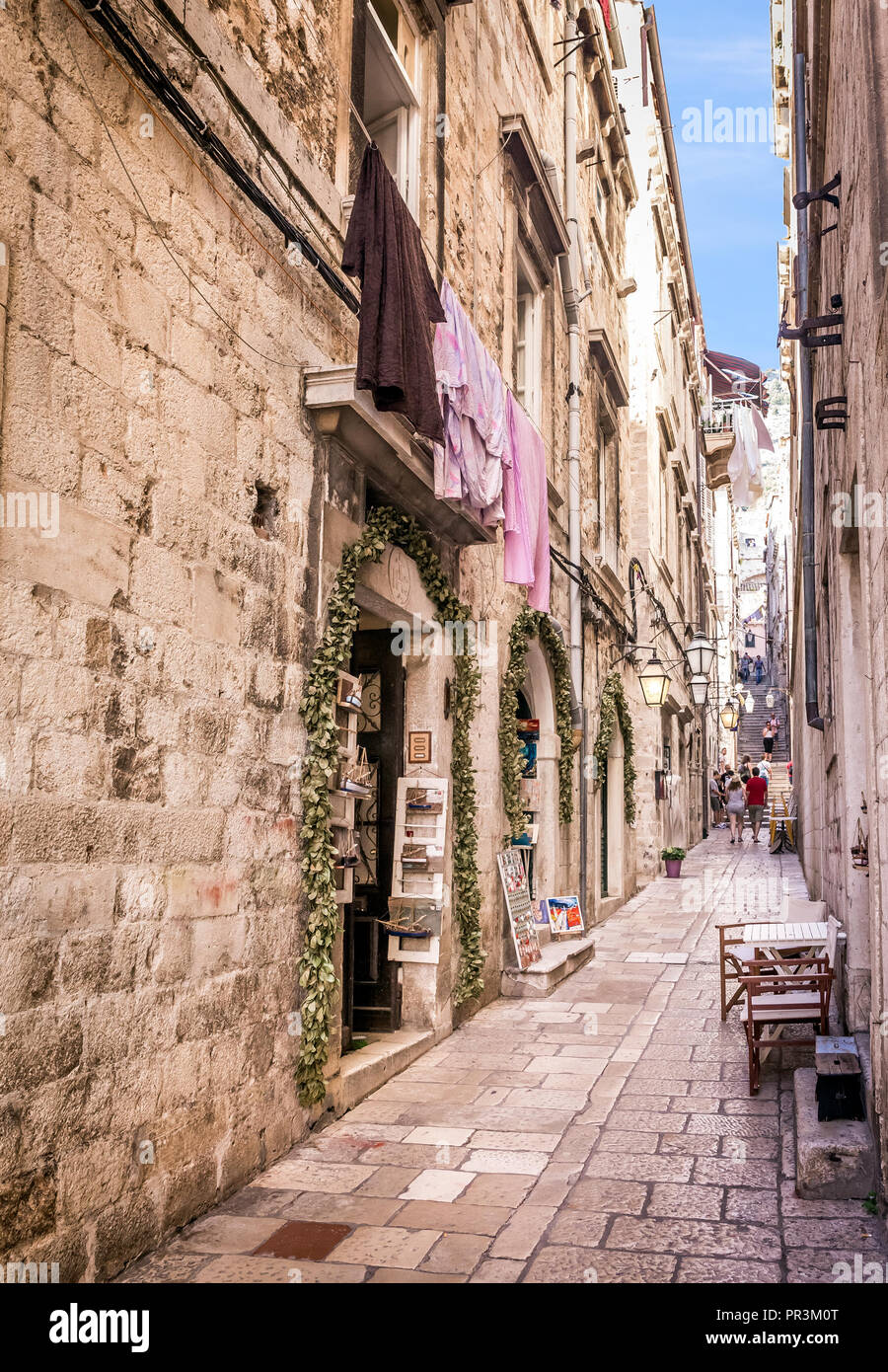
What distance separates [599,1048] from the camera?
21.5 ft

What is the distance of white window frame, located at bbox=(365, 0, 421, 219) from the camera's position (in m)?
6.73

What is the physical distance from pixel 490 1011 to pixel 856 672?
3.45 meters

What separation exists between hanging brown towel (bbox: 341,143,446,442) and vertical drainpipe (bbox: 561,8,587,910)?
233 inches

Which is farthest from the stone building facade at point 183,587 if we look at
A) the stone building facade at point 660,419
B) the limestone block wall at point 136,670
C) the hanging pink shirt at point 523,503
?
the stone building facade at point 660,419

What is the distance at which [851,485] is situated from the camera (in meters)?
5.43

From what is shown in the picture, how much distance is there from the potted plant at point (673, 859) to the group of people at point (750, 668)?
38.2m

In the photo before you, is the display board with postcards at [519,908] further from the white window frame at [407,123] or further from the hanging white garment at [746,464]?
the hanging white garment at [746,464]

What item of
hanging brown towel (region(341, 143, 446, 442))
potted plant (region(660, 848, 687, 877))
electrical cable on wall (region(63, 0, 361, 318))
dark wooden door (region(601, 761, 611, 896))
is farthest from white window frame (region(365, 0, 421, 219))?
potted plant (region(660, 848, 687, 877))

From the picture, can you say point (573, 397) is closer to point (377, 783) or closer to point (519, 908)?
point (519, 908)

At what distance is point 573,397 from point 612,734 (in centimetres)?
440

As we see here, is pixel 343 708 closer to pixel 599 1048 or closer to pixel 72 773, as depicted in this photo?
pixel 72 773

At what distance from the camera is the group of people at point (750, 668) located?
5469 cm

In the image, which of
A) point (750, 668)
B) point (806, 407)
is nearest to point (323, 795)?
point (806, 407)

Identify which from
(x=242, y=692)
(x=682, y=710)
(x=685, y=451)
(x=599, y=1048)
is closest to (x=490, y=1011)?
(x=599, y=1048)
